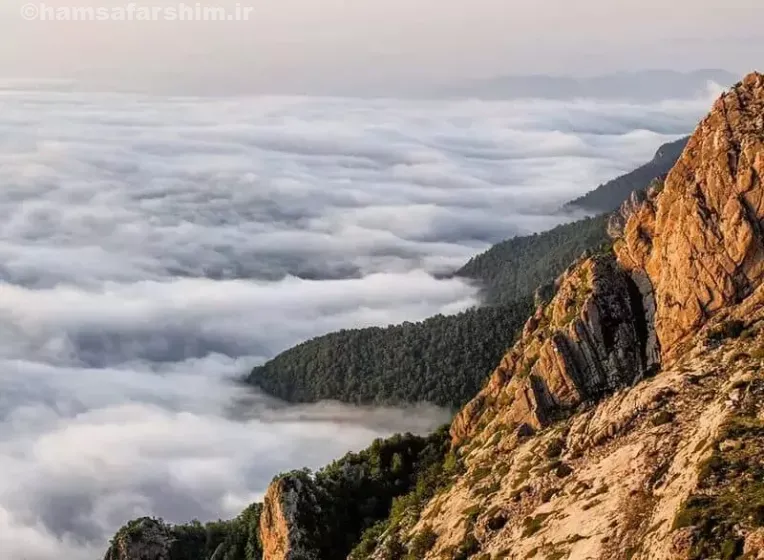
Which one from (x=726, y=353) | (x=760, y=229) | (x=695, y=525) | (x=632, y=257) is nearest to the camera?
(x=695, y=525)

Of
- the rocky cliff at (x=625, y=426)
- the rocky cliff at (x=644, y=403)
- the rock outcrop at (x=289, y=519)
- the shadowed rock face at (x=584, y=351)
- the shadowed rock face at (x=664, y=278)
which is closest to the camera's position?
the rocky cliff at (x=644, y=403)

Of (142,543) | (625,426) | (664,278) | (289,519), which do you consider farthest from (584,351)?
(142,543)

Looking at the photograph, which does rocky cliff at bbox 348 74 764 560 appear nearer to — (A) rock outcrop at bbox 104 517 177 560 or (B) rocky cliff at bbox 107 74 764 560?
(B) rocky cliff at bbox 107 74 764 560

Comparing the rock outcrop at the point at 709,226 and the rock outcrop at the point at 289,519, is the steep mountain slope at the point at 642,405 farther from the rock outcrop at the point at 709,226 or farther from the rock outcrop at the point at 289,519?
the rock outcrop at the point at 289,519

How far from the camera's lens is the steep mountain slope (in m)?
55.0

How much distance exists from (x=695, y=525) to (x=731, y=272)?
40481mm

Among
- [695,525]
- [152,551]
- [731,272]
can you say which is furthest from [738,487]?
[152,551]

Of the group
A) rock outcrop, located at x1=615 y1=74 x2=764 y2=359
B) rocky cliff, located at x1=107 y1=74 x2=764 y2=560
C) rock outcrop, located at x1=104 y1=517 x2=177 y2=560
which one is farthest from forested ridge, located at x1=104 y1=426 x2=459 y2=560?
rock outcrop, located at x1=615 y1=74 x2=764 y2=359

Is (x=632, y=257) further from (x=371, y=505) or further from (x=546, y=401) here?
(x=371, y=505)

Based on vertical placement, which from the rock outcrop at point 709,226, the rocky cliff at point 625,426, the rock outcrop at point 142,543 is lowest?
the rock outcrop at point 142,543

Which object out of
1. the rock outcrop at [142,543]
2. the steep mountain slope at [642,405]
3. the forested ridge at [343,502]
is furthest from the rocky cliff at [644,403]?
the rock outcrop at [142,543]

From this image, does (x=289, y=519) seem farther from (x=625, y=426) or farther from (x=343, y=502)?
(x=625, y=426)

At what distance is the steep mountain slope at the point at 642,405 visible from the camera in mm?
55000

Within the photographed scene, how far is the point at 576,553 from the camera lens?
5700cm
